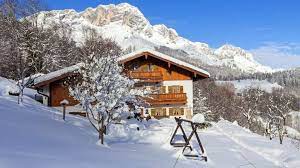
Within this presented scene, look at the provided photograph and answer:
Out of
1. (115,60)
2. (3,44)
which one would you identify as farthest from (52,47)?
(115,60)

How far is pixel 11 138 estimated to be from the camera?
44.4 ft

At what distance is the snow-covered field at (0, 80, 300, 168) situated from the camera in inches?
461

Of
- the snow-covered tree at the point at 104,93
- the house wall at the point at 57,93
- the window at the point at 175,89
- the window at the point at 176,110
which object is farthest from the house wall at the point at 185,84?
the snow-covered tree at the point at 104,93

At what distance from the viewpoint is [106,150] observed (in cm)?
1614

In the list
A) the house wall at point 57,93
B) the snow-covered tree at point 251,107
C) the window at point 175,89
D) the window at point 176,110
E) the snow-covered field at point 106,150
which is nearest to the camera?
the snow-covered field at point 106,150

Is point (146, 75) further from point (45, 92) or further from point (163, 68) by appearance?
point (45, 92)

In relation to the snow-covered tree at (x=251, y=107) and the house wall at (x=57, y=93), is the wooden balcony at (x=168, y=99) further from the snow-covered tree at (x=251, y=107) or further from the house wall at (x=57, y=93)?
the snow-covered tree at (x=251, y=107)

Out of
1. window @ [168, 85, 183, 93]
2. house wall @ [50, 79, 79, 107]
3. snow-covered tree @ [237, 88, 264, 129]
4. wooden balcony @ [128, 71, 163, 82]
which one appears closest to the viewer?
house wall @ [50, 79, 79, 107]

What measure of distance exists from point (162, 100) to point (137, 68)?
4074 mm

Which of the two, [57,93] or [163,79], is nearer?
[57,93]

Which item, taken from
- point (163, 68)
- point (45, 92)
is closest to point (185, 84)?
point (163, 68)

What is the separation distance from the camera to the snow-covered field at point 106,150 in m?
11.7

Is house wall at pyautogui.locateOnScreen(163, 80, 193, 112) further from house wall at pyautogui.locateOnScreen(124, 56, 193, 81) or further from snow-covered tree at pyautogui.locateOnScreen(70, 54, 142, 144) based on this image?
snow-covered tree at pyautogui.locateOnScreen(70, 54, 142, 144)

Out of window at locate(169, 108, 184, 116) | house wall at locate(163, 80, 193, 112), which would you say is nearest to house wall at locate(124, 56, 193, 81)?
house wall at locate(163, 80, 193, 112)
